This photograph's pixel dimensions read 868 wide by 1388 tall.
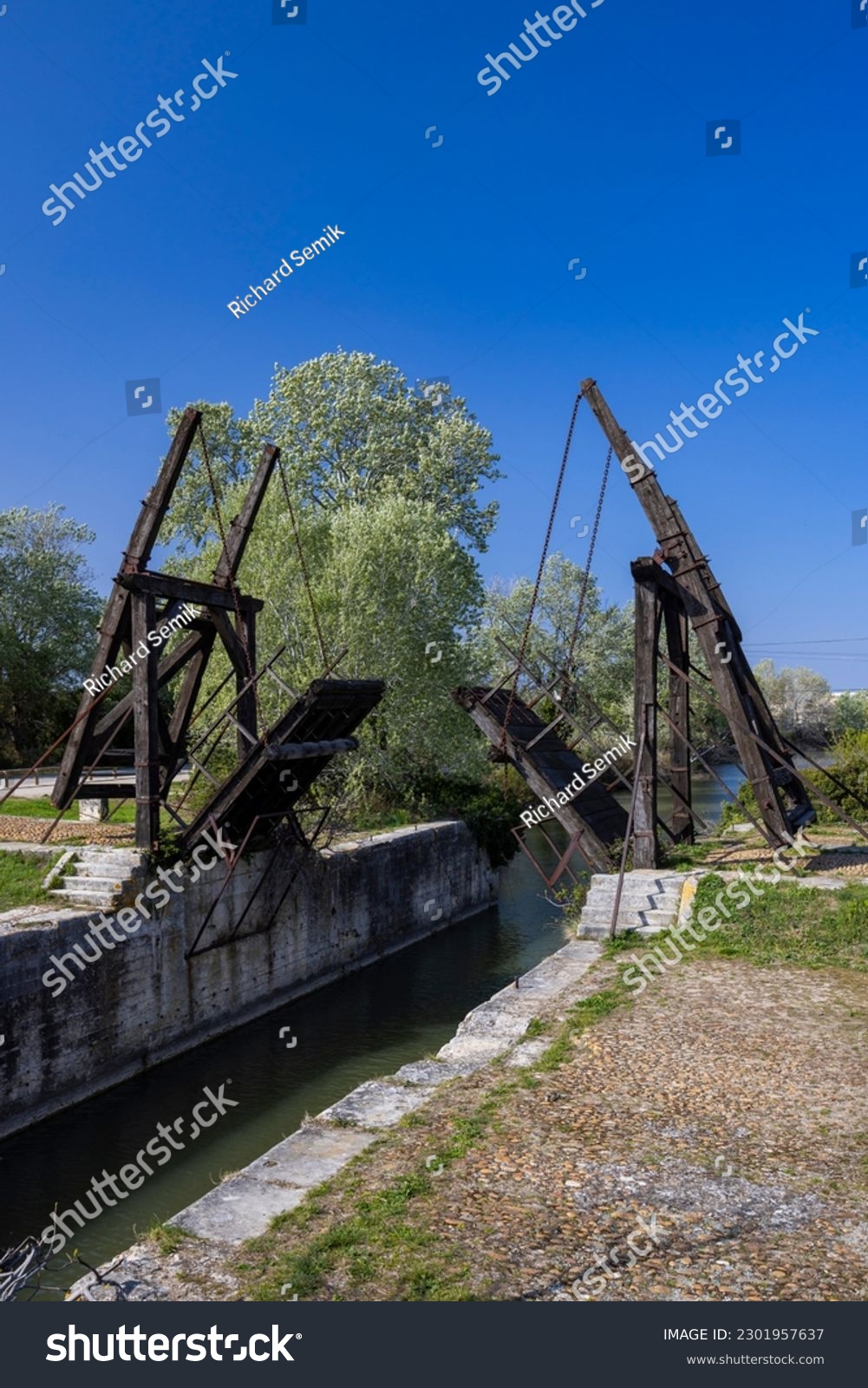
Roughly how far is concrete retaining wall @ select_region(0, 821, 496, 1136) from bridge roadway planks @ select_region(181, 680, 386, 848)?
0.89m

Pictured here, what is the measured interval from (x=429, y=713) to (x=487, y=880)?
4442 mm

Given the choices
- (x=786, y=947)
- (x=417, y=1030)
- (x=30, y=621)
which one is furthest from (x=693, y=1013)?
(x=30, y=621)

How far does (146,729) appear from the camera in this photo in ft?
50.3

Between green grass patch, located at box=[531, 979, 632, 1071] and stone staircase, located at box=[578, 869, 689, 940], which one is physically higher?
stone staircase, located at box=[578, 869, 689, 940]

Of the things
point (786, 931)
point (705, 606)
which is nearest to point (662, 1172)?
point (786, 931)

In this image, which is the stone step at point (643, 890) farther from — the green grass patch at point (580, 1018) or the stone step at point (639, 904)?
the green grass patch at point (580, 1018)

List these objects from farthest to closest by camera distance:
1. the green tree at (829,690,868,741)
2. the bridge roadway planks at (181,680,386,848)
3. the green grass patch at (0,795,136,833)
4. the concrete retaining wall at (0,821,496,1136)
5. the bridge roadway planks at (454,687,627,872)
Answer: the green tree at (829,690,868,741), the green grass patch at (0,795,136,833), the bridge roadway planks at (454,687,627,872), the bridge roadway planks at (181,680,386,848), the concrete retaining wall at (0,821,496,1136)

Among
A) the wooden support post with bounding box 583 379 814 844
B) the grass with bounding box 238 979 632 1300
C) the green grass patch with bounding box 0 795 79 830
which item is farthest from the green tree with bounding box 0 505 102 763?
the grass with bounding box 238 979 632 1300

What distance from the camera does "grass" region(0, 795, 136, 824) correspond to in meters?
20.3

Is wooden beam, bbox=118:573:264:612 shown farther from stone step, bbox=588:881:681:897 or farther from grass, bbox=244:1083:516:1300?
grass, bbox=244:1083:516:1300

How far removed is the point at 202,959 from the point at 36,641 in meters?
24.8

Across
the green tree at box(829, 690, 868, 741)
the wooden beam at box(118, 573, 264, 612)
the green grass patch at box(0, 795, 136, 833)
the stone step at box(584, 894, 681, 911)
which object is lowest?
the stone step at box(584, 894, 681, 911)

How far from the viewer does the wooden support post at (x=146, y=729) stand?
1508 centimetres
